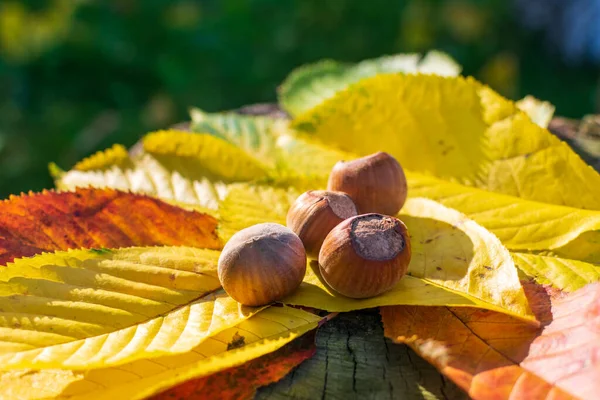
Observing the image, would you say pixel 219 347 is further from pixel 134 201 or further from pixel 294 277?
pixel 134 201

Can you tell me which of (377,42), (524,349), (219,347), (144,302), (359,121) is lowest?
(524,349)

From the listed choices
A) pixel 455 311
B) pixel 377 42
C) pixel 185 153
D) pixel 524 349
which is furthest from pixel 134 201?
pixel 377 42

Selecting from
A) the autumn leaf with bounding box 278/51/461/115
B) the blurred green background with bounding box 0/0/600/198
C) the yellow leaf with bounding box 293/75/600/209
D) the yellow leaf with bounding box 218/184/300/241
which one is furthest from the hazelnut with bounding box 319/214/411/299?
the blurred green background with bounding box 0/0/600/198

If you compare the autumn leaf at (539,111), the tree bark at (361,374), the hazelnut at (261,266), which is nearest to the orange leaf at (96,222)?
the hazelnut at (261,266)

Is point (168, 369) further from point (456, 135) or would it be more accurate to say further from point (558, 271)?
point (456, 135)

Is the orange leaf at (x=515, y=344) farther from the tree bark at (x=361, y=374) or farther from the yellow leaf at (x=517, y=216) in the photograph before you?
the yellow leaf at (x=517, y=216)

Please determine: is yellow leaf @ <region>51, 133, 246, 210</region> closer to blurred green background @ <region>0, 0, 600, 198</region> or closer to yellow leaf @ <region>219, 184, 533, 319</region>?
yellow leaf @ <region>219, 184, 533, 319</region>
